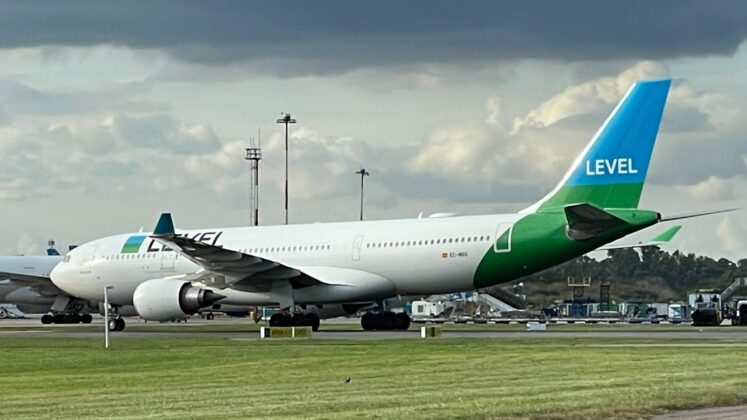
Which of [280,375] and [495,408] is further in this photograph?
[280,375]

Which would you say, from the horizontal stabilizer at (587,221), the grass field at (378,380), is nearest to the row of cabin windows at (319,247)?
the horizontal stabilizer at (587,221)

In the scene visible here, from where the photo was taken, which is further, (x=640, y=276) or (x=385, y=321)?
(x=640, y=276)

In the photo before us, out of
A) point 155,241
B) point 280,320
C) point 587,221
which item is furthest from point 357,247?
point 155,241

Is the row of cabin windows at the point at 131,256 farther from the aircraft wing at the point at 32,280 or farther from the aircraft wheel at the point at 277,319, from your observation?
the aircraft wing at the point at 32,280

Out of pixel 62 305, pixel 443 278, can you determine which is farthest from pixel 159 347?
pixel 62 305

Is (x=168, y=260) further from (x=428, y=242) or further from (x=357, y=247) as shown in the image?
(x=428, y=242)

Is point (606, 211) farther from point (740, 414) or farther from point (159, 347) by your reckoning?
point (740, 414)

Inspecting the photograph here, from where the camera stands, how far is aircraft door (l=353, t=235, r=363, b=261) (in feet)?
177

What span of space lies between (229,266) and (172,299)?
2.72 metres

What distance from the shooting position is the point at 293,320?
54.2 metres

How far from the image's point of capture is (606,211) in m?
47.9

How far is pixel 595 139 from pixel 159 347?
16875 mm

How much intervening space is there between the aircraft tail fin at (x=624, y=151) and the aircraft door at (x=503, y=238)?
2.42 metres

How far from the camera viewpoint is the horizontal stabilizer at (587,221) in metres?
46.5
